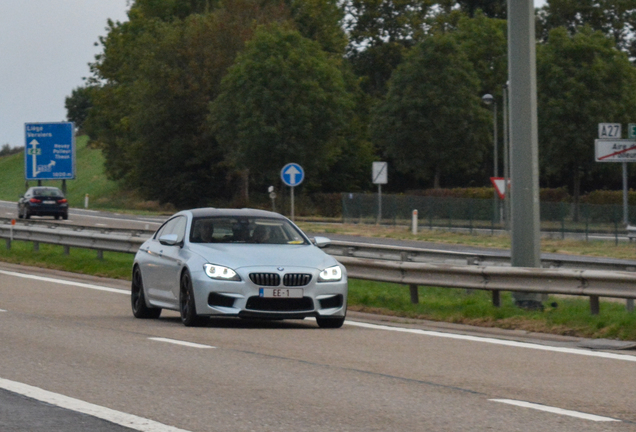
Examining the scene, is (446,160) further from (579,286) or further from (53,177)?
(579,286)

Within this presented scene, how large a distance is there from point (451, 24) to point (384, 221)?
34.2 meters

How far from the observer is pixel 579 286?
1368cm

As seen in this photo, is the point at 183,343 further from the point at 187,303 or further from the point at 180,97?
the point at 180,97

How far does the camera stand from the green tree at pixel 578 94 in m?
60.1

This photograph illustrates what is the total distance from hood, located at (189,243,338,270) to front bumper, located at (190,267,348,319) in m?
0.11

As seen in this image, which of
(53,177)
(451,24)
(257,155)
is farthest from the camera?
(451,24)

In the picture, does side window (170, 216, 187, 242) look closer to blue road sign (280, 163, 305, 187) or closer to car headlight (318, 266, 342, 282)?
car headlight (318, 266, 342, 282)

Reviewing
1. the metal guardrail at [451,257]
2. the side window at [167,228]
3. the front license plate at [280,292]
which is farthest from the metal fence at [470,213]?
the front license plate at [280,292]

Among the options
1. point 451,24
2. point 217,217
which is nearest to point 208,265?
point 217,217

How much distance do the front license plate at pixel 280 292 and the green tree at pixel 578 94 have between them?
48789 millimetres

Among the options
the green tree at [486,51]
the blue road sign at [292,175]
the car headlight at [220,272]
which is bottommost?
the car headlight at [220,272]

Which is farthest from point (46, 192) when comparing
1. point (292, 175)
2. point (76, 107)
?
point (76, 107)

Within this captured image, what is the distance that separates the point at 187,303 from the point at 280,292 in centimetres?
120

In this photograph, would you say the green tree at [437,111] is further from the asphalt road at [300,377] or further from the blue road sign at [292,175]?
the asphalt road at [300,377]
